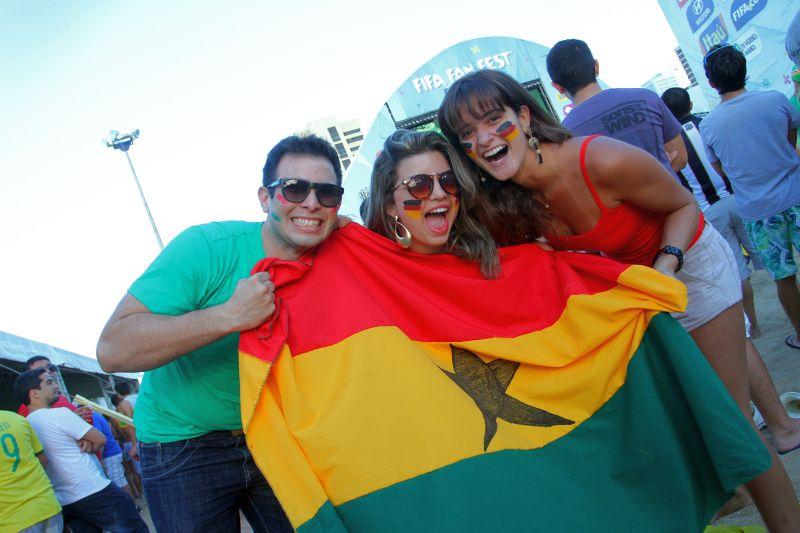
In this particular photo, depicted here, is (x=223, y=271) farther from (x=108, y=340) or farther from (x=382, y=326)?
(x=382, y=326)

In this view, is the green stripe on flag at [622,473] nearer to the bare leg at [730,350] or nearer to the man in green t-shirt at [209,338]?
the bare leg at [730,350]

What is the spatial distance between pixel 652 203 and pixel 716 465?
1061 millimetres

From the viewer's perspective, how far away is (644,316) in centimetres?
221

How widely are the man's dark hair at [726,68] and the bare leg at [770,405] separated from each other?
6.89ft

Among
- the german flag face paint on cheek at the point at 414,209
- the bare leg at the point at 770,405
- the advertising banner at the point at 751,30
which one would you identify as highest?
the advertising banner at the point at 751,30

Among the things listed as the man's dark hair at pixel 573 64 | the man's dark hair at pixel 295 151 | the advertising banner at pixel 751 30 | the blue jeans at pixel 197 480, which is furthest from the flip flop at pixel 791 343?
the blue jeans at pixel 197 480

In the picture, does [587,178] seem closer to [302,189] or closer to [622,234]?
[622,234]

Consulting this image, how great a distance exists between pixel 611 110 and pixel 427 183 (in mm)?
1346

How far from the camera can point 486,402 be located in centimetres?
218

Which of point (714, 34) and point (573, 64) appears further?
point (714, 34)

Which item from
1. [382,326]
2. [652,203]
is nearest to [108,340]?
[382,326]

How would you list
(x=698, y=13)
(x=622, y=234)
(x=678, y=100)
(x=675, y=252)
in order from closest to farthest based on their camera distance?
(x=675, y=252)
(x=622, y=234)
(x=678, y=100)
(x=698, y=13)

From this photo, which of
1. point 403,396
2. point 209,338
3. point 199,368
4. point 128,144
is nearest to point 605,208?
point 403,396

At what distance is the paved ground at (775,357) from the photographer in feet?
9.02
